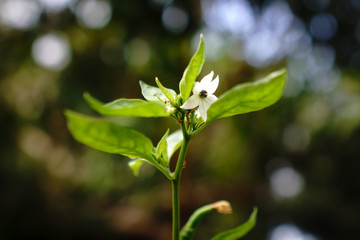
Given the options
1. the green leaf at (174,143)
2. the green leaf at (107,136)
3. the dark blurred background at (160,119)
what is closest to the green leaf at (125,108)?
the green leaf at (107,136)

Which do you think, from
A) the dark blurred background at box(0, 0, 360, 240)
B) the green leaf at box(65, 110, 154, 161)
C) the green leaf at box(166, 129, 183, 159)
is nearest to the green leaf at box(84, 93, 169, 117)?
the green leaf at box(65, 110, 154, 161)

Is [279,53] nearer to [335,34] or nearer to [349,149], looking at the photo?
[335,34]

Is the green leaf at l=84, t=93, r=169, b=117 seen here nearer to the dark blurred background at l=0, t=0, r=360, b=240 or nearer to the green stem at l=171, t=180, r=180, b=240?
the green stem at l=171, t=180, r=180, b=240

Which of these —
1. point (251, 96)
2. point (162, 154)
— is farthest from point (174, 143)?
point (251, 96)

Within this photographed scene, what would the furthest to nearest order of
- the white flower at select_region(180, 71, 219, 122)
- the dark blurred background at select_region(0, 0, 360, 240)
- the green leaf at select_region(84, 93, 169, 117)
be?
the dark blurred background at select_region(0, 0, 360, 240) < the white flower at select_region(180, 71, 219, 122) < the green leaf at select_region(84, 93, 169, 117)

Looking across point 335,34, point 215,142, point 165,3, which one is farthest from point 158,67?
point 335,34
